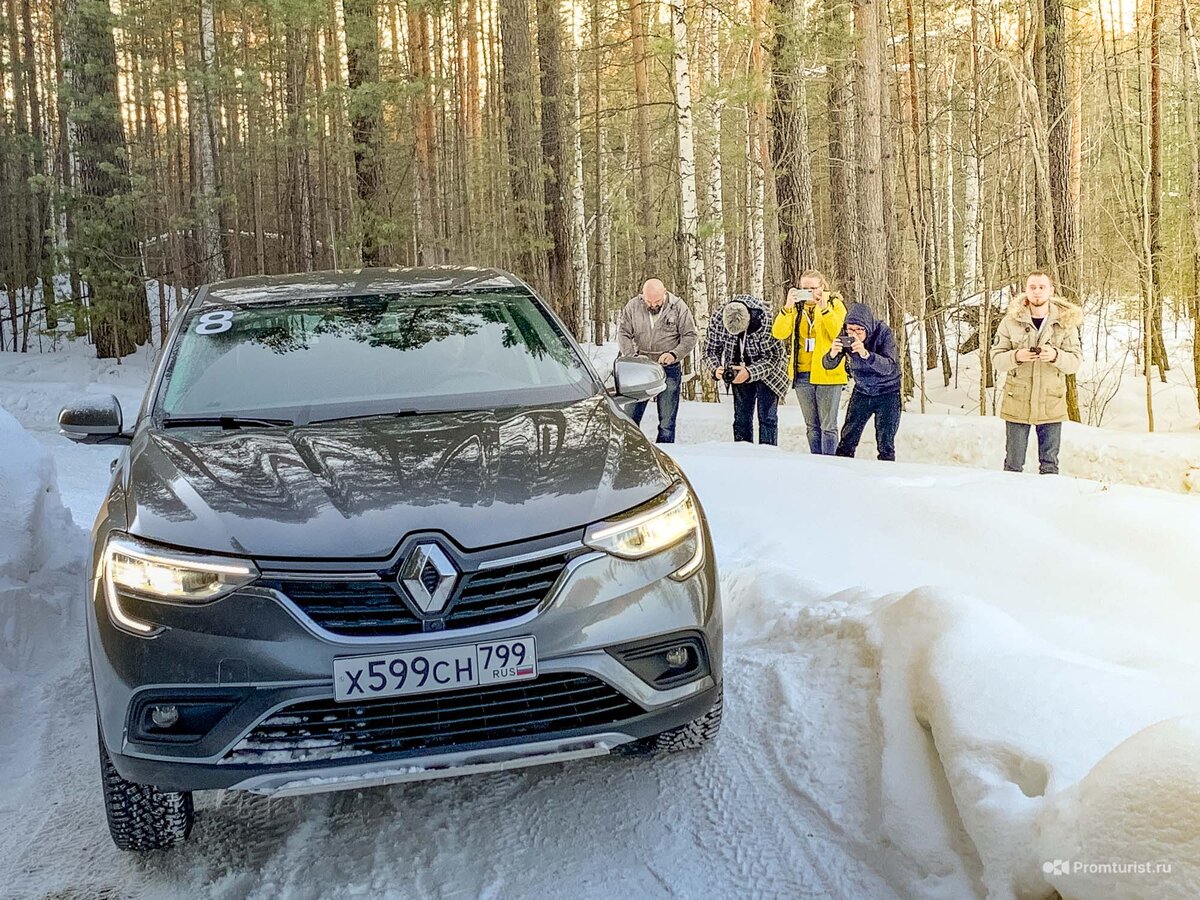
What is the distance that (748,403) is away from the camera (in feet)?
33.9

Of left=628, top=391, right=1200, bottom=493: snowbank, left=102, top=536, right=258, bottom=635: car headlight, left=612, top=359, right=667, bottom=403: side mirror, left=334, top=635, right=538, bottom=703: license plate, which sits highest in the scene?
left=612, top=359, right=667, bottom=403: side mirror

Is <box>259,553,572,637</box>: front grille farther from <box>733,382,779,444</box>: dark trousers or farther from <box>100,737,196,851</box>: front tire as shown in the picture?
<box>733,382,779,444</box>: dark trousers

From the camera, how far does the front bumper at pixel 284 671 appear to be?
2562 mm

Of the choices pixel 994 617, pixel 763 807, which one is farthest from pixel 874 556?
pixel 763 807

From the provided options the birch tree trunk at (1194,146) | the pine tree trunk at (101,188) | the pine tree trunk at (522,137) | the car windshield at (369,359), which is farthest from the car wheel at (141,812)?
the pine tree trunk at (101,188)

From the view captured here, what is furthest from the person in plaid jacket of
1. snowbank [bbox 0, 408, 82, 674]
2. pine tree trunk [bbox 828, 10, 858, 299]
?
→ snowbank [bbox 0, 408, 82, 674]

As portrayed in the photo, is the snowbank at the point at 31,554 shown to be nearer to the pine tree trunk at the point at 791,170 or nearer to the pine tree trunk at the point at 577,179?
the pine tree trunk at the point at 791,170

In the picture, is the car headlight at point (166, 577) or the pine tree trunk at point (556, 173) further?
the pine tree trunk at point (556, 173)

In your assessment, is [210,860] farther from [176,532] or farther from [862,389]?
[862,389]

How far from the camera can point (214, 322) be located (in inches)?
167

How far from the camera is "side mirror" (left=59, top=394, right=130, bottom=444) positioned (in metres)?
3.79

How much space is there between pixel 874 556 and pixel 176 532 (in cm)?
402

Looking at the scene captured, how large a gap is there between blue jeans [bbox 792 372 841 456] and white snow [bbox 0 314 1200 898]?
4.48 metres

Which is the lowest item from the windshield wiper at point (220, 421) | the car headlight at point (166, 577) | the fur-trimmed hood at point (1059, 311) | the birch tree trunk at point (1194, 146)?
the car headlight at point (166, 577)
